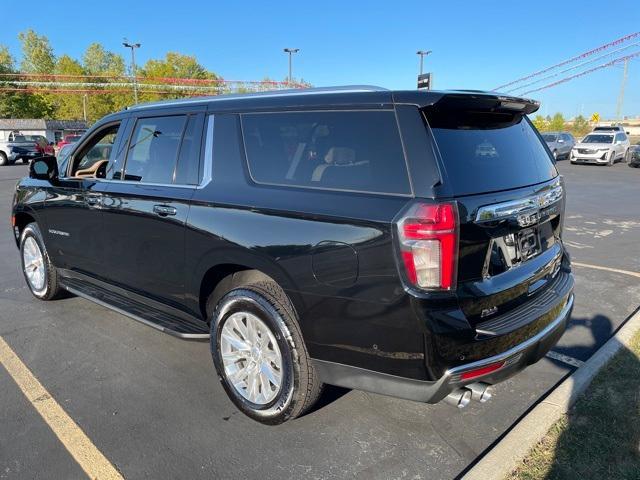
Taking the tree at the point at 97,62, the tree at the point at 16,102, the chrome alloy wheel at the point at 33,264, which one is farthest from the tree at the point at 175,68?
the chrome alloy wheel at the point at 33,264

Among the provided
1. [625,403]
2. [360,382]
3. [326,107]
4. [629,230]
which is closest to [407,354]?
[360,382]

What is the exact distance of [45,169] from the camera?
4645 mm

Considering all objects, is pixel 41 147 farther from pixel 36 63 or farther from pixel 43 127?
pixel 36 63

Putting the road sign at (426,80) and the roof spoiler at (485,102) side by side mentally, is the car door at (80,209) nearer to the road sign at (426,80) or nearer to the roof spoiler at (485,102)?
the roof spoiler at (485,102)

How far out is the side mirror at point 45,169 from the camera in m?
4.62

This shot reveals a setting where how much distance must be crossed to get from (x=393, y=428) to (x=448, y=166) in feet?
5.16

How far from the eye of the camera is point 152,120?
3.82 metres

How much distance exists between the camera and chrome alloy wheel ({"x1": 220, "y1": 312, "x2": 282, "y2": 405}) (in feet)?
9.42

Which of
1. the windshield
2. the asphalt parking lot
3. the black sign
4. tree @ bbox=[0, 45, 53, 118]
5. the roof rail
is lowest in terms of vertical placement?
the asphalt parking lot

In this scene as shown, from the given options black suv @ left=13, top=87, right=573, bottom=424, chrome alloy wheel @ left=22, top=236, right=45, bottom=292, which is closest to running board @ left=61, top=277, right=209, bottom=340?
black suv @ left=13, top=87, right=573, bottom=424

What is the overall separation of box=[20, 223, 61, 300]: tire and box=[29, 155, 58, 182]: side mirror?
592 millimetres

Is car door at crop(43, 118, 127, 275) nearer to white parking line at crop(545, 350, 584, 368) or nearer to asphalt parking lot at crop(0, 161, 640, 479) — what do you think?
asphalt parking lot at crop(0, 161, 640, 479)

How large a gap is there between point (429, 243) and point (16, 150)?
3378 centimetres

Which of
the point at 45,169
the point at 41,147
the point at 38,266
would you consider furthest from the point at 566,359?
the point at 41,147
